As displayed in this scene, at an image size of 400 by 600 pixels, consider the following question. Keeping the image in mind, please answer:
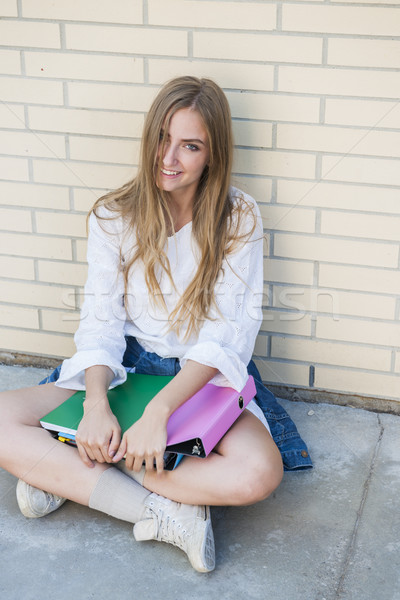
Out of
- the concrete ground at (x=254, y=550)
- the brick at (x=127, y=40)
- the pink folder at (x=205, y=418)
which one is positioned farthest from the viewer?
the brick at (x=127, y=40)

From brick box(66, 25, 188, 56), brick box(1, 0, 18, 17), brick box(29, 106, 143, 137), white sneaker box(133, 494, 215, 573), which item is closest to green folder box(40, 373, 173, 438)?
white sneaker box(133, 494, 215, 573)

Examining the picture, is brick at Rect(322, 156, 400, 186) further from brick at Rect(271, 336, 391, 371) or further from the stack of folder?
the stack of folder

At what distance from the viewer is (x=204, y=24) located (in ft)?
8.24

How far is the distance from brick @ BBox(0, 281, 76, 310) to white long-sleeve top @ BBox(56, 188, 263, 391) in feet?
2.00

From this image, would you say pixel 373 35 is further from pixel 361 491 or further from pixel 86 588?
pixel 86 588

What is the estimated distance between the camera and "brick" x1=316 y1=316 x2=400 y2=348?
2.72 metres

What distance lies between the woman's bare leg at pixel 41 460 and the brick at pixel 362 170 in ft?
4.41

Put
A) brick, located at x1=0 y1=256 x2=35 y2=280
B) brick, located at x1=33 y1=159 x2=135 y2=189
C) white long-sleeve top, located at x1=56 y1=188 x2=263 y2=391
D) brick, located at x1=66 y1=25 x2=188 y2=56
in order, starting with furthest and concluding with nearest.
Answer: brick, located at x1=0 y1=256 x2=35 y2=280
brick, located at x1=33 y1=159 x2=135 y2=189
brick, located at x1=66 y1=25 x2=188 y2=56
white long-sleeve top, located at x1=56 y1=188 x2=263 y2=391

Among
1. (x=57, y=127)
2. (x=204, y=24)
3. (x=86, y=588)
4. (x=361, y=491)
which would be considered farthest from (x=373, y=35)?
(x=86, y=588)

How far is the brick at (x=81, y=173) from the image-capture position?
278 cm

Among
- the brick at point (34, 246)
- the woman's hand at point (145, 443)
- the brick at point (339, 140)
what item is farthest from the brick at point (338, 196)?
the woman's hand at point (145, 443)

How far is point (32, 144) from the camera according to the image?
2826 mm

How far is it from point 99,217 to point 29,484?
3.01 feet

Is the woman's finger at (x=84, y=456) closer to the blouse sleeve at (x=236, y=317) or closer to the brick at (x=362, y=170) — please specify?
the blouse sleeve at (x=236, y=317)
